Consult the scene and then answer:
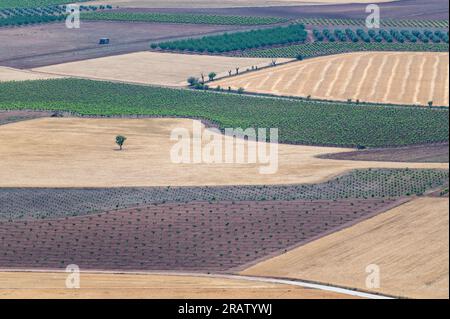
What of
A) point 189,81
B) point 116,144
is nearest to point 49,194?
point 116,144

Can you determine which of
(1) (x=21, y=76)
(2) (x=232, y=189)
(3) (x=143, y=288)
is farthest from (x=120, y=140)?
(1) (x=21, y=76)

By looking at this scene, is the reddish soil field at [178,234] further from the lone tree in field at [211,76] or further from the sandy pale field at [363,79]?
the lone tree in field at [211,76]

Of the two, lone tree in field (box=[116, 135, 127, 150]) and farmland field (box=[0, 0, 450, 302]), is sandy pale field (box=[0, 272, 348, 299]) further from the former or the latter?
lone tree in field (box=[116, 135, 127, 150])

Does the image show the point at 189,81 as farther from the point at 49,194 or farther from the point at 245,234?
the point at 245,234

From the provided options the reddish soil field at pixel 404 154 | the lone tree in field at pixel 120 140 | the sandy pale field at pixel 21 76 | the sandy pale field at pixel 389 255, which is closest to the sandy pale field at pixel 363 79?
the reddish soil field at pixel 404 154

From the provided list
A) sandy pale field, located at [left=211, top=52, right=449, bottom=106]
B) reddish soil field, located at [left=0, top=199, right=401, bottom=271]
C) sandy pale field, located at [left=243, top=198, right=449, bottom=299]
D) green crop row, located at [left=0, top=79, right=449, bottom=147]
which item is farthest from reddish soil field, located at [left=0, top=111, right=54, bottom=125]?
sandy pale field, located at [left=243, top=198, right=449, bottom=299]
